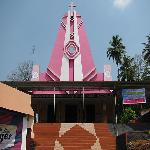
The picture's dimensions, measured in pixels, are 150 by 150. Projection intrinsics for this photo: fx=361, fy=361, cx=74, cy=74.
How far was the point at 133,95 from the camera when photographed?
29719 millimetres

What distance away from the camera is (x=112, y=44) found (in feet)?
205

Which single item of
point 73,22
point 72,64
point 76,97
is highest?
point 73,22

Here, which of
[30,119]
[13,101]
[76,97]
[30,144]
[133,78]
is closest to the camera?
[13,101]

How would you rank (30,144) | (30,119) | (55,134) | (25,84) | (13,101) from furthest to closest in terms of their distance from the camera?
(25,84)
(55,134)
(30,144)
(30,119)
(13,101)

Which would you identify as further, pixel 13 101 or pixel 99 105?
pixel 99 105

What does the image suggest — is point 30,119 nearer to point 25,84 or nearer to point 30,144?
point 30,144

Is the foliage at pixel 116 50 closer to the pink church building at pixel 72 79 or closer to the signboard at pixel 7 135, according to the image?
the pink church building at pixel 72 79

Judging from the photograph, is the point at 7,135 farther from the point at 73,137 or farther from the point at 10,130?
the point at 73,137


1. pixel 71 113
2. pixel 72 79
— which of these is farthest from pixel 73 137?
pixel 71 113

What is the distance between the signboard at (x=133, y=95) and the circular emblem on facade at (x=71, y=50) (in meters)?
9.13

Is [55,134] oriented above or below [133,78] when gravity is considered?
below

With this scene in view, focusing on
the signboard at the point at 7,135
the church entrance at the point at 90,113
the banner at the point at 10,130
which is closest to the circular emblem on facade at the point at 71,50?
A: the church entrance at the point at 90,113

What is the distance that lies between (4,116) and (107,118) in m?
20.1

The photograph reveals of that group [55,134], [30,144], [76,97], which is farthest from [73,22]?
[30,144]
